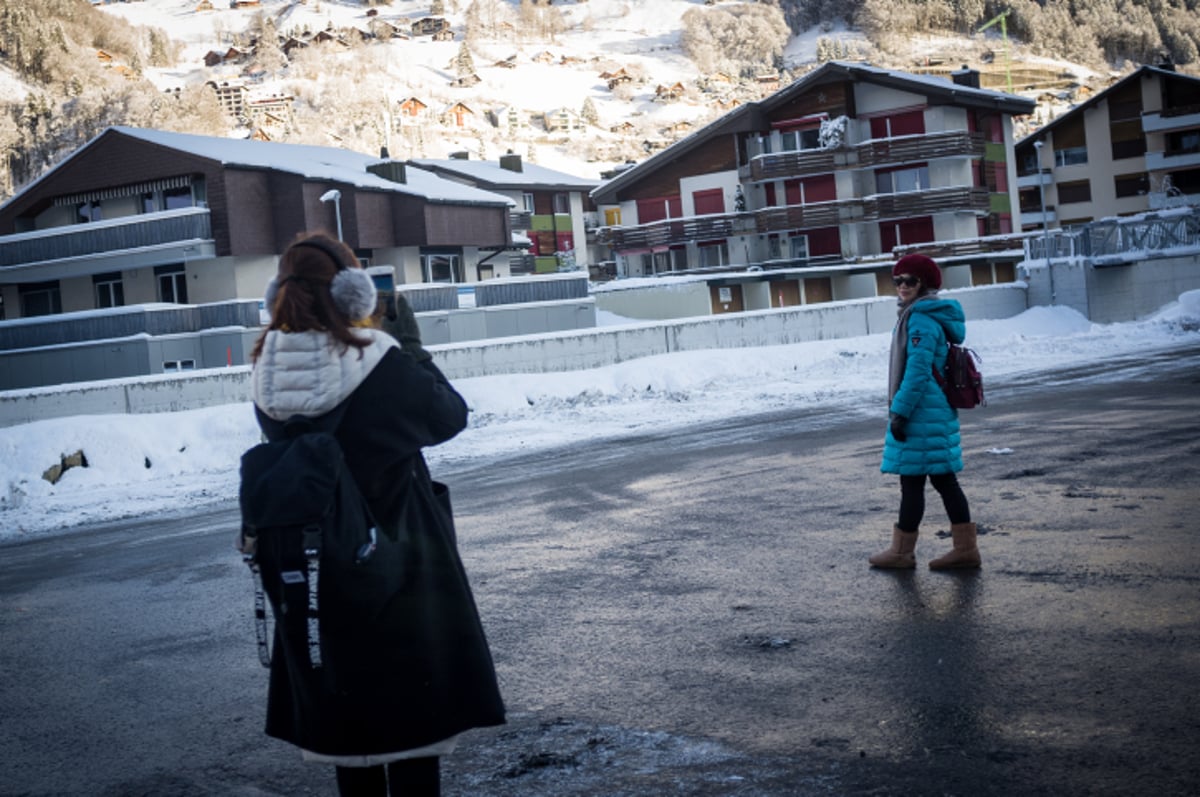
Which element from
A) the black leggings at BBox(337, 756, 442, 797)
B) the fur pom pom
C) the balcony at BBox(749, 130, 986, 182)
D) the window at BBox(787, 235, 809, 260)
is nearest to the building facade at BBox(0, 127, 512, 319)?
the balcony at BBox(749, 130, 986, 182)

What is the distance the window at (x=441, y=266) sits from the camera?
4994 centimetres

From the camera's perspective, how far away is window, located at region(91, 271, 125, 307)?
149ft

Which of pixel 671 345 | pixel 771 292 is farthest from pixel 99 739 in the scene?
pixel 771 292

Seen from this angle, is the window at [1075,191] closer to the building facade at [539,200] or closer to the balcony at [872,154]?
the balcony at [872,154]

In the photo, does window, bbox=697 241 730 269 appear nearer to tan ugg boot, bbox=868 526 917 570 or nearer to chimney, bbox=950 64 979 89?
chimney, bbox=950 64 979 89

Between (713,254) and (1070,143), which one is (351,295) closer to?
(713,254)

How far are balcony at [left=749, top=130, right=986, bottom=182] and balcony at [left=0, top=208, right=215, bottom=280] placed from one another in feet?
87.4

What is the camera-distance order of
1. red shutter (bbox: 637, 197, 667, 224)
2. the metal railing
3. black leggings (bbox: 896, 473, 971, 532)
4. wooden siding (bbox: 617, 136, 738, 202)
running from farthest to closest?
red shutter (bbox: 637, 197, 667, 224)
wooden siding (bbox: 617, 136, 738, 202)
the metal railing
black leggings (bbox: 896, 473, 971, 532)

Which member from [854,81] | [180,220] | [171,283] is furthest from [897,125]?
[171,283]

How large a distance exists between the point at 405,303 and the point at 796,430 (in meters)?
13.2

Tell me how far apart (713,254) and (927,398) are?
2139 inches

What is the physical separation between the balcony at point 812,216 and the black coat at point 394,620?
54948 mm

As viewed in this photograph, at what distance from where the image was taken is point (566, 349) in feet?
99.7

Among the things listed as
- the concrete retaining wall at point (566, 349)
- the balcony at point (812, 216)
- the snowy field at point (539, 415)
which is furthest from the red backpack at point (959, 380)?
the balcony at point (812, 216)
